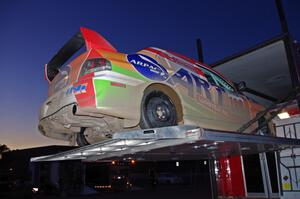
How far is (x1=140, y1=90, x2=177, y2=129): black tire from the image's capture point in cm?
386

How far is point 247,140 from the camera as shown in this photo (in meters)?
2.88

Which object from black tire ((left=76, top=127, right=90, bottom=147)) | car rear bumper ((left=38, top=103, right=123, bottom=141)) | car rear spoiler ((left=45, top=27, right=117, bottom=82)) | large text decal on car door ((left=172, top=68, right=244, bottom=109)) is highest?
car rear spoiler ((left=45, top=27, right=117, bottom=82))

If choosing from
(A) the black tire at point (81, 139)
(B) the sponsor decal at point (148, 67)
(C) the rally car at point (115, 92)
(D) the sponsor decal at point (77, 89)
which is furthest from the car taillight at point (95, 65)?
(A) the black tire at point (81, 139)


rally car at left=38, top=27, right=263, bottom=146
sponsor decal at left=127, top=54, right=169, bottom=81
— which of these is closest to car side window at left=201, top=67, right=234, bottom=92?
rally car at left=38, top=27, right=263, bottom=146

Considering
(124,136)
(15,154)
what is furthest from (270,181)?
(15,154)

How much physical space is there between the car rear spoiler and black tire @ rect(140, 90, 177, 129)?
2.71 feet

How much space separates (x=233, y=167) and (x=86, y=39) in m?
3.71

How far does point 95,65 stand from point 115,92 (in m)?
0.43

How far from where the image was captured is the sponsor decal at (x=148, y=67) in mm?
3980

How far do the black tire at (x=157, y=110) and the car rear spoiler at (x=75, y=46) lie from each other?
A: 0.82 m

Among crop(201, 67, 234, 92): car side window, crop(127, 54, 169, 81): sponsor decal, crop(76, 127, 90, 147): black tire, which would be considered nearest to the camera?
crop(127, 54, 169, 81): sponsor decal

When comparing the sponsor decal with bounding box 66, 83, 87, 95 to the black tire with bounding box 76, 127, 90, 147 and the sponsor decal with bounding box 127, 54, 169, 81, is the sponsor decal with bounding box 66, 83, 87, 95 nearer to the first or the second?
the sponsor decal with bounding box 127, 54, 169, 81

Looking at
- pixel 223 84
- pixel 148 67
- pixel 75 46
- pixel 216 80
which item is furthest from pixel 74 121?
pixel 223 84

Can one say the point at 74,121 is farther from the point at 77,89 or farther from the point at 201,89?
the point at 201,89
